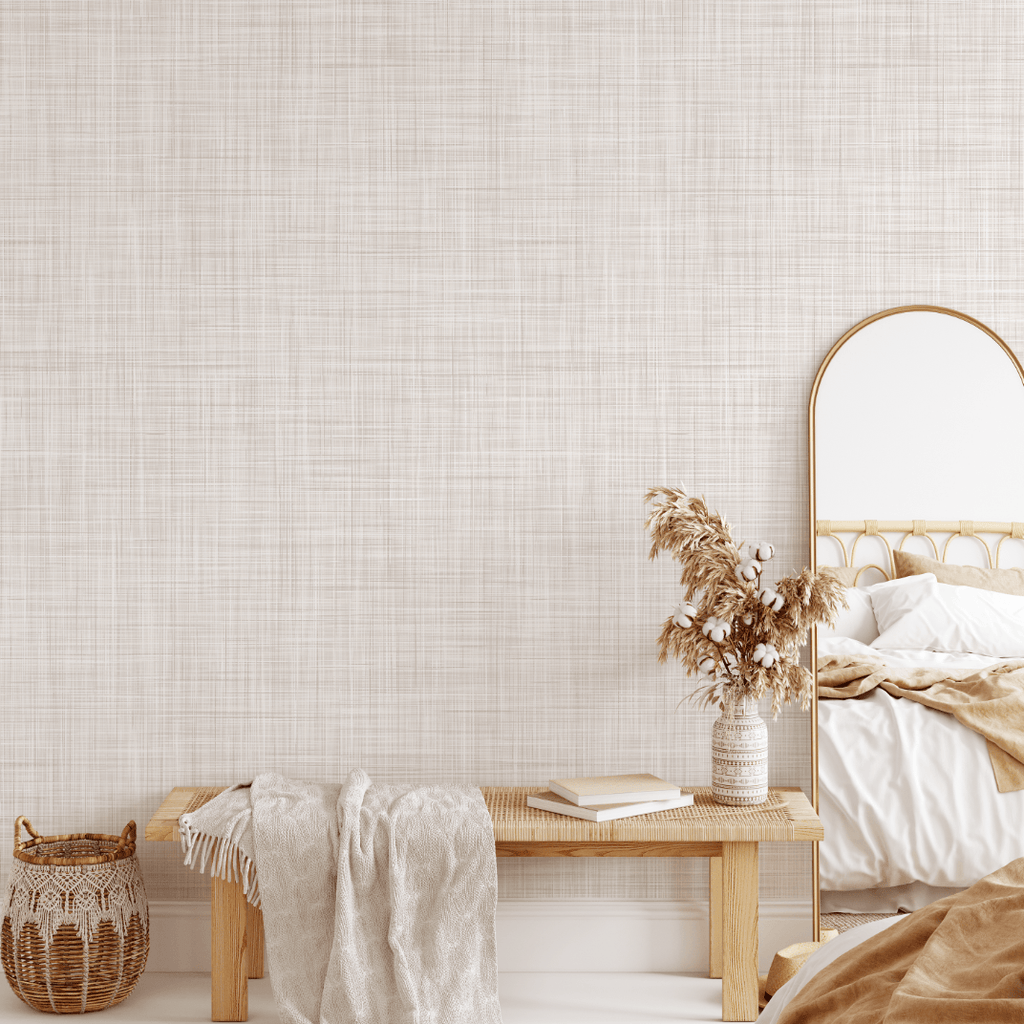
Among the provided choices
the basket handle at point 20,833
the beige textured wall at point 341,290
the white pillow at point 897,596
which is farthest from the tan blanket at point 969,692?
the basket handle at point 20,833

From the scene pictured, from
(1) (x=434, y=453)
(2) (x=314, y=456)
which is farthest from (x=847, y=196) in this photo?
(2) (x=314, y=456)

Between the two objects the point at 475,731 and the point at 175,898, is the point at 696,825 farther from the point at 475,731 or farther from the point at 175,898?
the point at 175,898

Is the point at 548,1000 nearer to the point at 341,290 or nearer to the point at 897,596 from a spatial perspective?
the point at 897,596

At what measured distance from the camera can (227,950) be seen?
2504mm

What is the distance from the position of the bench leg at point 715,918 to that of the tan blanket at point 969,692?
0.53 metres

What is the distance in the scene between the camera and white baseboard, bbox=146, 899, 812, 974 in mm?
2795

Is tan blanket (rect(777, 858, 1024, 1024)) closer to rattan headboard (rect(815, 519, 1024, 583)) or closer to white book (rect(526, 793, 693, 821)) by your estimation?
white book (rect(526, 793, 693, 821))

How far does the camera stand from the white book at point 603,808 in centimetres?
247

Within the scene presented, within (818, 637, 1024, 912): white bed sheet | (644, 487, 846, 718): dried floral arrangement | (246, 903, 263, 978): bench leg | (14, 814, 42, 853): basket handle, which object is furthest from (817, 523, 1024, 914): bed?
(14, 814, 42, 853): basket handle

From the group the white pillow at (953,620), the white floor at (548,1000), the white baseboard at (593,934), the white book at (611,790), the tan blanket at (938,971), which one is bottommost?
the white floor at (548,1000)

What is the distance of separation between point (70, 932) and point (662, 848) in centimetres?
139

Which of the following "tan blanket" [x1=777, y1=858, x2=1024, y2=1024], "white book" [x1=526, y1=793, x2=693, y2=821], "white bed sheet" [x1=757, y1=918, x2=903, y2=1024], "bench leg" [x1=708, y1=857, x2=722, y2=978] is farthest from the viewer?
"bench leg" [x1=708, y1=857, x2=722, y2=978]

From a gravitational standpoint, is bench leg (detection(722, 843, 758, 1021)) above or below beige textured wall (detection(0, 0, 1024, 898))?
below

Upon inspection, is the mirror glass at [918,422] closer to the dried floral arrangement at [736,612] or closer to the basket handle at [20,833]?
the dried floral arrangement at [736,612]
